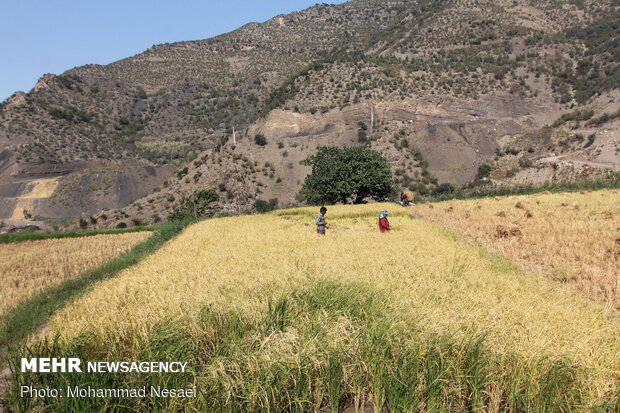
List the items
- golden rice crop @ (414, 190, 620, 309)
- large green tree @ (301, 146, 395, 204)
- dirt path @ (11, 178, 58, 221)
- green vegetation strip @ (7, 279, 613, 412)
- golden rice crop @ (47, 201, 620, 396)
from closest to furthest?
1. green vegetation strip @ (7, 279, 613, 412)
2. golden rice crop @ (47, 201, 620, 396)
3. golden rice crop @ (414, 190, 620, 309)
4. large green tree @ (301, 146, 395, 204)
5. dirt path @ (11, 178, 58, 221)

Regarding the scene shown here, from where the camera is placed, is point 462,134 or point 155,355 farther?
point 462,134

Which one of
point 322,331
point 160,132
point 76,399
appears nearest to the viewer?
point 76,399

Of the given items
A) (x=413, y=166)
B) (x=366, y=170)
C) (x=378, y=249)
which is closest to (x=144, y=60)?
(x=413, y=166)

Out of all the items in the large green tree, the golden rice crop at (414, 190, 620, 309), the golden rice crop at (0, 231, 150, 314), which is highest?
the large green tree

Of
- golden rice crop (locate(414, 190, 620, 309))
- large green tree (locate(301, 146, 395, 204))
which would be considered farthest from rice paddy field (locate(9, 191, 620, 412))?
large green tree (locate(301, 146, 395, 204))

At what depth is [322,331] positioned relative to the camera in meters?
4.27

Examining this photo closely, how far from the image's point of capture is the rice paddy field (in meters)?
3.38

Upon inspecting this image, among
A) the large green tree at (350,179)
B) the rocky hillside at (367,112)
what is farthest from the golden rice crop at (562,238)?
the rocky hillside at (367,112)

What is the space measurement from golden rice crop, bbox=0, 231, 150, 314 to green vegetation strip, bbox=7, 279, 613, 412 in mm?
9380

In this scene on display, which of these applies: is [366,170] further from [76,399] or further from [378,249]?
[76,399]

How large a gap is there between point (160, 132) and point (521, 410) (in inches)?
4874

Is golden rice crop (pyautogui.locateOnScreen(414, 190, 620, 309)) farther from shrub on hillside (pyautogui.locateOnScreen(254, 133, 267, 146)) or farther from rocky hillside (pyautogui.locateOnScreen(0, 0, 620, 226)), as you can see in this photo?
shrub on hillside (pyautogui.locateOnScreen(254, 133, 267, 146))

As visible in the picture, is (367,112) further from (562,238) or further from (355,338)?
(355,338)

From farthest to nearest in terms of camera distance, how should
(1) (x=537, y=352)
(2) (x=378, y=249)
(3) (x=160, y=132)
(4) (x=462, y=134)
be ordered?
(3) (x=160, y=132) → (4) (x=462, y=134) → (2) (x=378, y=249) → (1) (x=537, y=352)
